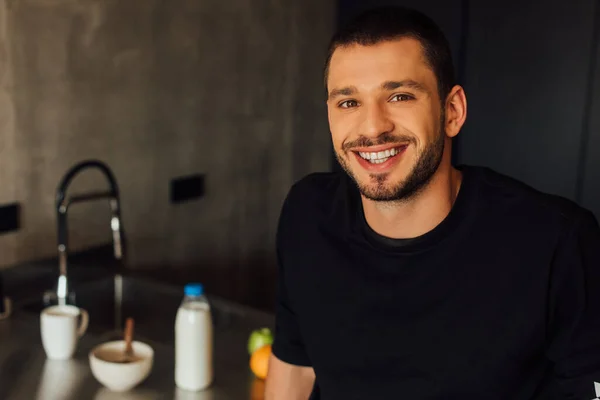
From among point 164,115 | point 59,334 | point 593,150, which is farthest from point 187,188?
point 593,150

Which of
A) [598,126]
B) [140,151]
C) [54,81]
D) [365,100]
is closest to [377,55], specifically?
[365,100]

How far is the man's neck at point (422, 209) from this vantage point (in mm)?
1199

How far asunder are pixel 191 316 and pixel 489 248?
587 mm

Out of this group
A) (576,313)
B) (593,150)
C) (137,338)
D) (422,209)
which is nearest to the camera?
(576,313)

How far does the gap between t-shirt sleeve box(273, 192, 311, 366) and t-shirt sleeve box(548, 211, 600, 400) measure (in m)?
0.43

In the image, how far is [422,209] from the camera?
1.20m

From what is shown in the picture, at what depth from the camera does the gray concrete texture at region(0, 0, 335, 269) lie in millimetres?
2100

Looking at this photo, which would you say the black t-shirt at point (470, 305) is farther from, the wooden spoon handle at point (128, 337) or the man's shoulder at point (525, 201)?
the wooden spoon handle at point (128, 337)

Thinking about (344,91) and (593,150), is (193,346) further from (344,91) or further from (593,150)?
(593,150)

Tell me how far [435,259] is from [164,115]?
60.6 inches

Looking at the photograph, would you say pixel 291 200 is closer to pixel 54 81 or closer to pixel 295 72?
pixel 54 81

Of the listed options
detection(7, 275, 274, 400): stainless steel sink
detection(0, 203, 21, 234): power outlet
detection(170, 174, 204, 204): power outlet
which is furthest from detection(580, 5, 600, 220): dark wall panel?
detection(0, 203, 21, 234): power outlet

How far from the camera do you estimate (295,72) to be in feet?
10.2

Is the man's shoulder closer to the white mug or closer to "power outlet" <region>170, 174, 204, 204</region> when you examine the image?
the white mug
